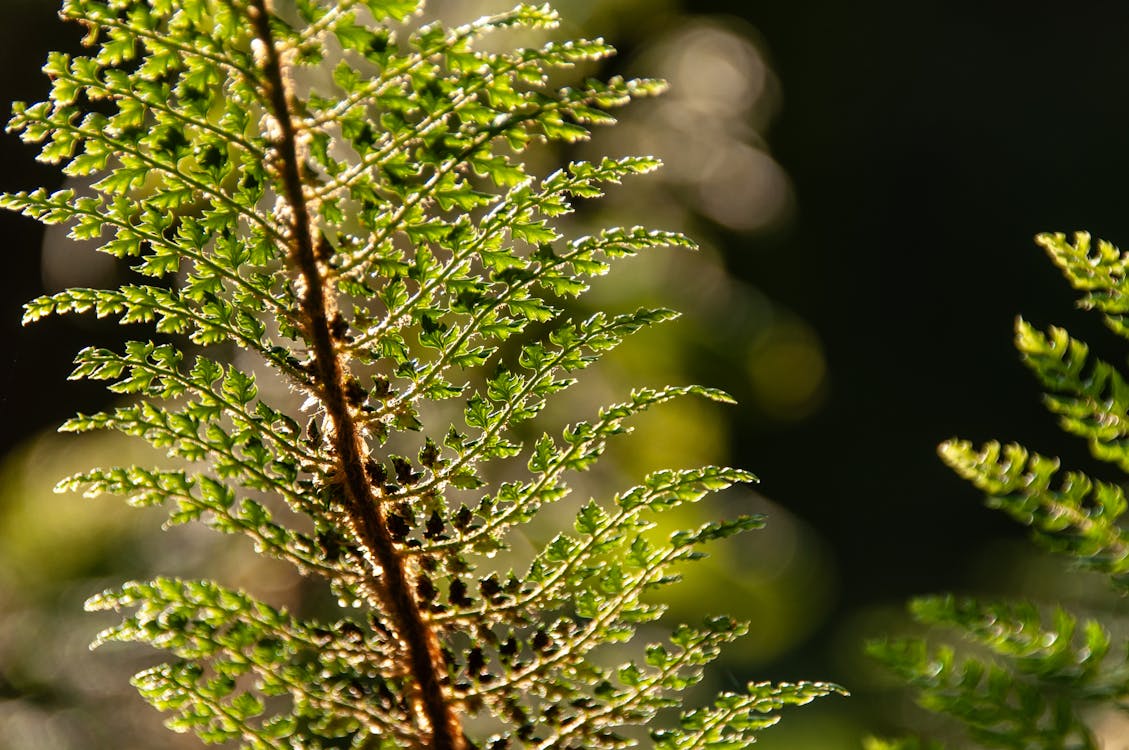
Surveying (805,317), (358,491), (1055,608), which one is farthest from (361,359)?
(805,317)

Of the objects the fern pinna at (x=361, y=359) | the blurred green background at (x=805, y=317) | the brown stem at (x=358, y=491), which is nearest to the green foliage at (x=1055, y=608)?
the fern pinna at (x=361, y=359)

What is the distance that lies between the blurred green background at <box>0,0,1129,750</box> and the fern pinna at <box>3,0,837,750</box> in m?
1.03

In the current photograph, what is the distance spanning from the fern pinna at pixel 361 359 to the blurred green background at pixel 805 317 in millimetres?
1032

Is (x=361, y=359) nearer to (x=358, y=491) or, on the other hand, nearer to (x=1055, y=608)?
(x=358, y=491)

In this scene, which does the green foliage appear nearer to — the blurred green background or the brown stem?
the brown stem

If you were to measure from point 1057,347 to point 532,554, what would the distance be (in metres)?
2.90

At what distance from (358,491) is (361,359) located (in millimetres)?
121

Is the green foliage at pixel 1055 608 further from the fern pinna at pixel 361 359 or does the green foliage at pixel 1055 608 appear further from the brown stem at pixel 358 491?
the brown stem at pixel 358 491

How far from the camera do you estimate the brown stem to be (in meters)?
0.96

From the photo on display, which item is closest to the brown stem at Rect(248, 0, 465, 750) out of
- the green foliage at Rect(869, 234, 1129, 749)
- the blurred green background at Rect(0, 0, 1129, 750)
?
the green foliage at Rect(869, 234, 1129, 749)

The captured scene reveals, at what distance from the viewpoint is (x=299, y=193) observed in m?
0.95

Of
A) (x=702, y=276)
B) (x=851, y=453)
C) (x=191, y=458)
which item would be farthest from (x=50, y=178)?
(x=851, y=453)

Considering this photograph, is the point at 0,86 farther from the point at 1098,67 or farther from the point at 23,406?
the point at 1098,67

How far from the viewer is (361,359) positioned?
1.03m
